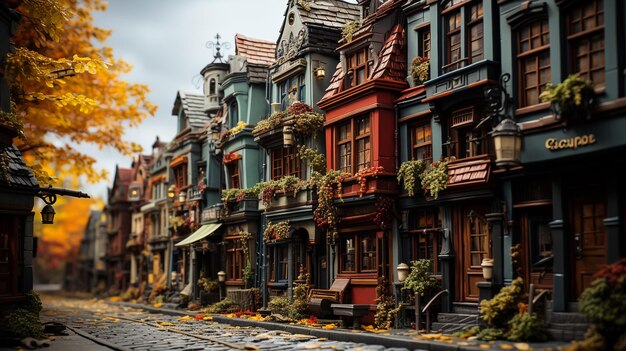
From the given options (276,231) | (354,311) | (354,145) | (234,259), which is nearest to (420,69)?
(354,145)

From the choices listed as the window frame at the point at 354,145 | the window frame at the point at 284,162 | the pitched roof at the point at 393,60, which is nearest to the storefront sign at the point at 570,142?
the window frame at the point at 354,145

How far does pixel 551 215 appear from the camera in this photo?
1828cm

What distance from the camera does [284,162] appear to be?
31.4 meters

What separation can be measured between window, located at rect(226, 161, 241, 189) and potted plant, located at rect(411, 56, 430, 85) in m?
14.1

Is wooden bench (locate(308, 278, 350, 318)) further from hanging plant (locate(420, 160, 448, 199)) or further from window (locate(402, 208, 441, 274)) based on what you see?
hanging plant (locate(420, 160, 448, 199))

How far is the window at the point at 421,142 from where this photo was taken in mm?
22875

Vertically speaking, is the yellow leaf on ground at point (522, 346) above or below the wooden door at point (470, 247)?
below

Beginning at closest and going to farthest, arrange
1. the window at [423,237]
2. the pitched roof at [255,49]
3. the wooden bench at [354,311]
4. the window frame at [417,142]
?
the window at [423,237], the wooden bench at [354,311], the window frame at [417,142], the pitched roof at [255,49]

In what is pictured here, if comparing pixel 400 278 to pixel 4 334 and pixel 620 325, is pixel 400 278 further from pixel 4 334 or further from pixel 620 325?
pixel 4 334

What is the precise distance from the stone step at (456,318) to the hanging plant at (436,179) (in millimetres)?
3295

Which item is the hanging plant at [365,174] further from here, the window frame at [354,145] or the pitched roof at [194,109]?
the pitched roof at [194,109]

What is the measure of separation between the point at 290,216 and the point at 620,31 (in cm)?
1600

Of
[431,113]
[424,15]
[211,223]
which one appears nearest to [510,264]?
[431,113]

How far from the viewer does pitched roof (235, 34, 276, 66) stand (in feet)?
121
